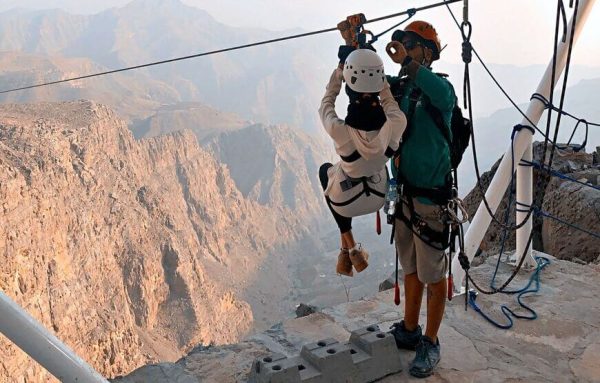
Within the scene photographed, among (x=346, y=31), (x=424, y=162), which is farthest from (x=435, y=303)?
(x=346, y=31)

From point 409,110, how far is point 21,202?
35756 millimetres

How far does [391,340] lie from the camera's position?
12.5ft

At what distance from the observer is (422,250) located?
376 cm

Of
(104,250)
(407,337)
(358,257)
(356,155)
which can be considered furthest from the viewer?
(104,250)

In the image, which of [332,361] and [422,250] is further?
[422,250]

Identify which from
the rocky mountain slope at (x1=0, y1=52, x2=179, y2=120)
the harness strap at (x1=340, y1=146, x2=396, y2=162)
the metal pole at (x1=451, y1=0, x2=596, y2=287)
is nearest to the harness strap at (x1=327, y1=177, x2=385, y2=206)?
the harness strap at (x1=340, y1=146, x2=396, y2=162)

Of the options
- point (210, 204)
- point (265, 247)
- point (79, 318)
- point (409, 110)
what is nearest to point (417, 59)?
point (409, 110)

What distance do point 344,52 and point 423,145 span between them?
882 millimetres

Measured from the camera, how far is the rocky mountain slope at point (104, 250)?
33438mm

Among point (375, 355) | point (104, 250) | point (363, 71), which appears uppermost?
point (363, 71)

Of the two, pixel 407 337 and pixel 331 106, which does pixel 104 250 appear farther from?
pixel 331 106

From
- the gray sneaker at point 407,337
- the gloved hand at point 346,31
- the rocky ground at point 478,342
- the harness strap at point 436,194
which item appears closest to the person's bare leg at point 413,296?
the gray sneaker at point 407,337

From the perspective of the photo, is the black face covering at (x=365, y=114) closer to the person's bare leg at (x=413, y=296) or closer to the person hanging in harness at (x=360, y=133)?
the person hanging in harness at (x=360, y=133)

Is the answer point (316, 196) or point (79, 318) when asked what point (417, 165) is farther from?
point (316, 196)
